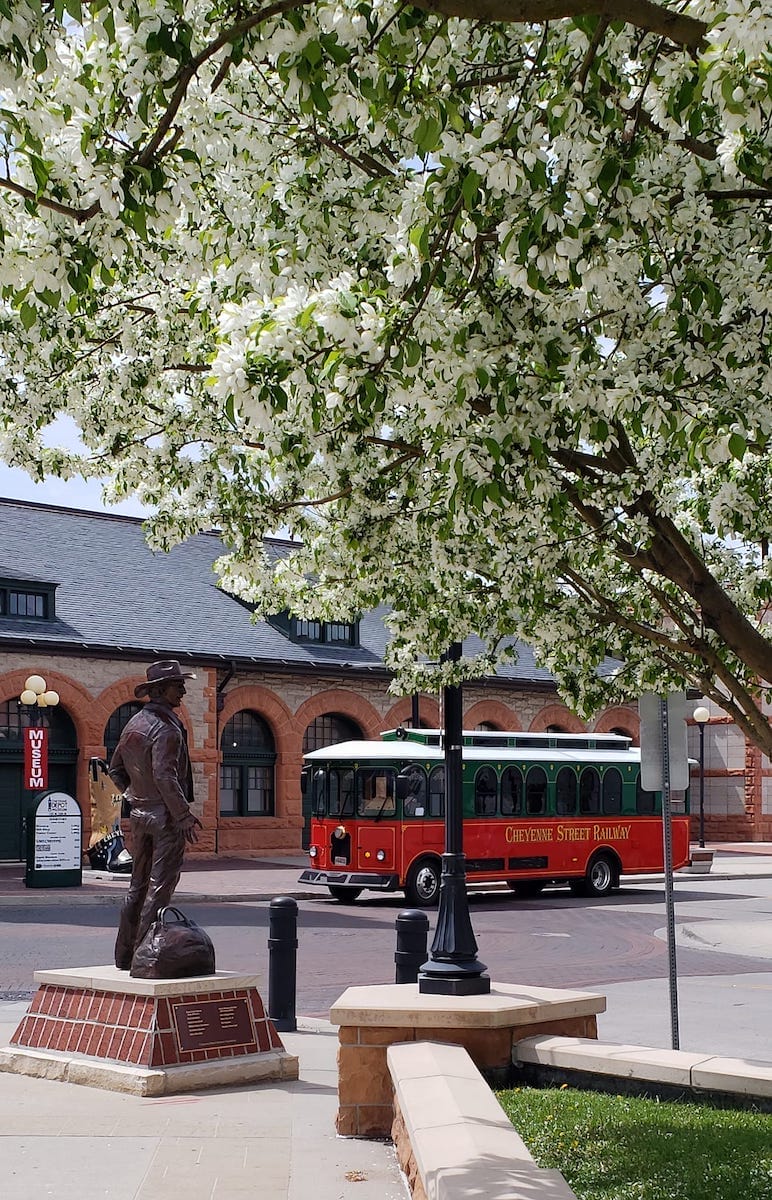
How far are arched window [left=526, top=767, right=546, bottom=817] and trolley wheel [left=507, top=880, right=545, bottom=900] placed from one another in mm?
1523

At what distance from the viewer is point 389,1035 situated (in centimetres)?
757

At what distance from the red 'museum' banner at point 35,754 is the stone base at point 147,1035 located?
20.7 m

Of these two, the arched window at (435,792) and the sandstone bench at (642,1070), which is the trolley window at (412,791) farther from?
the sandstone bench at (642,1070)

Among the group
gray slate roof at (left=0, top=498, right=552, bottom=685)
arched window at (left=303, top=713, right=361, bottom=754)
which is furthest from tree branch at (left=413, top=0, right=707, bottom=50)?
arched window at (left=303, top=713, right=361, bottom=754)

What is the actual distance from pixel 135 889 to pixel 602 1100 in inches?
140

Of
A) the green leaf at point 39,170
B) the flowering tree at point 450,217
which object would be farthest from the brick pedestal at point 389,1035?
the green leaf at point 39,170

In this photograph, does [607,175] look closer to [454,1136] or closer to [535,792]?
[454,1136]

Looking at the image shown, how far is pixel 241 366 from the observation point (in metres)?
5.69

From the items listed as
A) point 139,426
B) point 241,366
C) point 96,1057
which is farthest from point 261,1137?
point 139,426

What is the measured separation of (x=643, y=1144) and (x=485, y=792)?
20.5 m

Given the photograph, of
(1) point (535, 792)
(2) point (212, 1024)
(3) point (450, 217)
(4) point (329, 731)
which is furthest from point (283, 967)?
(4) point (329, 731)

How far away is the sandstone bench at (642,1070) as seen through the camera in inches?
280

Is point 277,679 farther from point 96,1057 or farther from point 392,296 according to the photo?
point 392,296

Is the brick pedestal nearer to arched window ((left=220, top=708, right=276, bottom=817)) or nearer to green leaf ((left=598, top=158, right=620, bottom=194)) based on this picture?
green leaf ((left=598, top=158, right=620, bottom=194))
